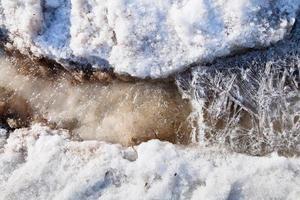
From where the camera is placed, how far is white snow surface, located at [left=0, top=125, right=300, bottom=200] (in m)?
2.62

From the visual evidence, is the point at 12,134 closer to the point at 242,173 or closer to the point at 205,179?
the point at 205,179

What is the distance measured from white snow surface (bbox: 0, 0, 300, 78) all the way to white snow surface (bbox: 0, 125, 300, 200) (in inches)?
19.2

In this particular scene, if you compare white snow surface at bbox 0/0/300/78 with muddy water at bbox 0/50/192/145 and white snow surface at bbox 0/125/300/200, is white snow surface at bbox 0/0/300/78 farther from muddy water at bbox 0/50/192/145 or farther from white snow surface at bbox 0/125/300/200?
white snow surface at bbox 0/125/300/200

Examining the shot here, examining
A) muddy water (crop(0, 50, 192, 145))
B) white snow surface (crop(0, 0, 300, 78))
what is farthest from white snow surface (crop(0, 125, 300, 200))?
white snow surface (crop(0, 0, 300, 78))

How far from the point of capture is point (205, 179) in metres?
2.65

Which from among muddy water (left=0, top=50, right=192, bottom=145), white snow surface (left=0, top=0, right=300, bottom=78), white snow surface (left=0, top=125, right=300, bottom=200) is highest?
white snow surface (left=0, top=0, right=300, bottom=78)

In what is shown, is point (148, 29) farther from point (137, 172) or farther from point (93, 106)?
point (137, 172)

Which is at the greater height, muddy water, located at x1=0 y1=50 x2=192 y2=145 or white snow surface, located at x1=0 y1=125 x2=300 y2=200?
muddy water, located at x1=0 y1=50 x2=192 y2=145

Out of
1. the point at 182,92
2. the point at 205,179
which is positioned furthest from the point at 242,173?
the point at 182,92

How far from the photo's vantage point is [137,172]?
270 cm

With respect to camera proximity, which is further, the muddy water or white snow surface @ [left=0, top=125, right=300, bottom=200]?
the muddy water

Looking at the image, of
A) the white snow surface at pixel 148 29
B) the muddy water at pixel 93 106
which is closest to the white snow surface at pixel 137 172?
the muddy water at pixel 93 106

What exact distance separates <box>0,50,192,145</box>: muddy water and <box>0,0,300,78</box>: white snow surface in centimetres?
12

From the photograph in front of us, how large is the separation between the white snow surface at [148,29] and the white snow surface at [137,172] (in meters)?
0.49
